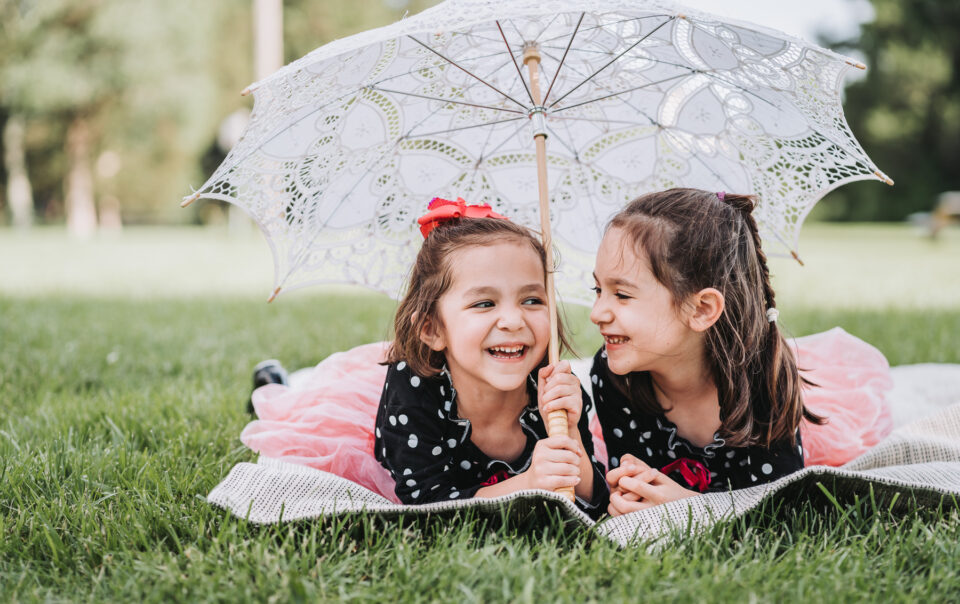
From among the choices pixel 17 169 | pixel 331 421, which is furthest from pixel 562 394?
pixel 17 169

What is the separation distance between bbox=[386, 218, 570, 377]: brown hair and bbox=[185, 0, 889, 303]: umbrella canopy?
0.33 metres

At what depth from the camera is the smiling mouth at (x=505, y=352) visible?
220 centimetres

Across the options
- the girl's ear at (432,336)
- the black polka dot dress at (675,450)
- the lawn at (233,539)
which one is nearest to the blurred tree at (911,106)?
the lawn at (233,539)

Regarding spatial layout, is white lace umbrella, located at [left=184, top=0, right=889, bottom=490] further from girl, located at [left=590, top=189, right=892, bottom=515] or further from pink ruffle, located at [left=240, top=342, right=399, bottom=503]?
pink ruffle, located at [left=240, top=342, right=399, bottom=503]

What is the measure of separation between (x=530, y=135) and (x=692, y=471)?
1.30 metres

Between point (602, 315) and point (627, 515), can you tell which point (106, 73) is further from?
point (627, 515)

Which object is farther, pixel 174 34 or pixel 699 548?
pixel 174 34

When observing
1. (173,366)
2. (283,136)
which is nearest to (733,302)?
(283,136)

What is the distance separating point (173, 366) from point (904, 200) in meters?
31.4

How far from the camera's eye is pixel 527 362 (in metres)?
2.21

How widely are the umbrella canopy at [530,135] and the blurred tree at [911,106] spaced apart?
29.1 metres

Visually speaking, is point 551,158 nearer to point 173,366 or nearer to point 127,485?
point 127,485

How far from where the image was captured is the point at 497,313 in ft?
7.17

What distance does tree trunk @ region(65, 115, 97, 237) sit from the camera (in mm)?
26125
